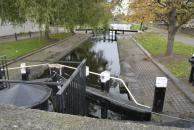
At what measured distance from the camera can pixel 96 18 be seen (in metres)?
23.2

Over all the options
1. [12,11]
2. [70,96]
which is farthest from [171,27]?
[70,96]

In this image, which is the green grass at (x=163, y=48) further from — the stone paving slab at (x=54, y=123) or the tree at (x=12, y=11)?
the stone paving slab at (x=54, y=123)

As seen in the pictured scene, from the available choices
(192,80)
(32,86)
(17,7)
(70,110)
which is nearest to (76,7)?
(17,7)

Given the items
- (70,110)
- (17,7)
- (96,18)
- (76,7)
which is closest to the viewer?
(70,110)

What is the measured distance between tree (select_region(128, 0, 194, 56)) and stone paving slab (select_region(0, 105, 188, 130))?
1104cm

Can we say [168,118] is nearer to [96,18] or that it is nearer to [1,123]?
[1,123]

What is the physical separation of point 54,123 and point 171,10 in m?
12.6

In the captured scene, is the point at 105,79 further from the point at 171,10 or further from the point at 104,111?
the point at 171,10

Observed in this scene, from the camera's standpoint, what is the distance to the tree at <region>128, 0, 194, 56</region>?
12.9 metres

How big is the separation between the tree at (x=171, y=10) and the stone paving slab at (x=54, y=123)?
1104cm

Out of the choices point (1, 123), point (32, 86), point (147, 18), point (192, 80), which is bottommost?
point (192, 80)

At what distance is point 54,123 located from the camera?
293 centimetres

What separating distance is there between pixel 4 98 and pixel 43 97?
881 mm

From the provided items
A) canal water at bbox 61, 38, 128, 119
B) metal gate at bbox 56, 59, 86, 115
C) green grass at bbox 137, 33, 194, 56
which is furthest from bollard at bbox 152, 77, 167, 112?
green grass at bbox 137, 33, 194, 56
